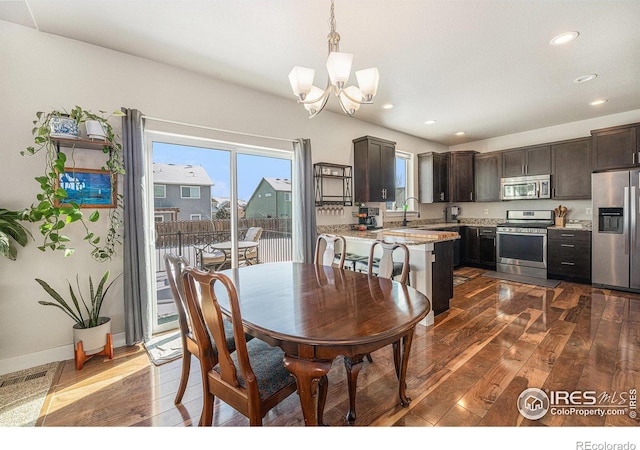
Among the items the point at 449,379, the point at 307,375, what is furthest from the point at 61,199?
the point at 449,379

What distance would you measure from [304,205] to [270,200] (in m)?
0.46

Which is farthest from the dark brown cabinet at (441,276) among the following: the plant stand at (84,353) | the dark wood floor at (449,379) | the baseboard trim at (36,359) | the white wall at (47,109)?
the baseboard trim at (36,359)

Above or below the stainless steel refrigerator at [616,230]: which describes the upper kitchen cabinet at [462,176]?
above

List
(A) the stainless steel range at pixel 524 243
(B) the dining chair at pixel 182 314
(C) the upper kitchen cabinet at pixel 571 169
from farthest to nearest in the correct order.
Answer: (A) the stainless steel range at pixel 524 243 → (C) the upper kitchen cabinet at pixel 571 169 → (B) the dining chair at pixel 182 314

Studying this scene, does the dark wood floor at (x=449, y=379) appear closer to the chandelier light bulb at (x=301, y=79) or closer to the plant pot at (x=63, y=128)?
the plant pot at (x=63, y=128)

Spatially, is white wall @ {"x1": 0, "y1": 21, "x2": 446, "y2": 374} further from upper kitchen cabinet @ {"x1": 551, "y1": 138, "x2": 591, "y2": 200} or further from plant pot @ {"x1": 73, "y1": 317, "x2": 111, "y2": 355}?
upper kitchen cabinet @ {"x1": 551, "y1": 138, "x2": 591, "y2": 200}

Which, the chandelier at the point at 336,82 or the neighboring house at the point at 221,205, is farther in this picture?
the neighboring house at the point at 221,205

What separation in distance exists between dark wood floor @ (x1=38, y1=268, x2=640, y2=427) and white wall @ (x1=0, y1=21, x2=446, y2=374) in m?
0.41

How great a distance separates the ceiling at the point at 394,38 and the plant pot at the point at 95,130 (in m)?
0.73

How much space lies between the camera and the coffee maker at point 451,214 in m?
6.55

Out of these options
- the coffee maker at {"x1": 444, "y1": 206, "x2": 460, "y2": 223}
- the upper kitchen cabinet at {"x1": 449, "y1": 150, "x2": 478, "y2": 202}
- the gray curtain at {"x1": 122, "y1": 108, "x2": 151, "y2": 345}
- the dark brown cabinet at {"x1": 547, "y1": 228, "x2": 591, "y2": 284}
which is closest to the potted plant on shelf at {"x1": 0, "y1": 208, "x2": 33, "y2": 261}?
the gray curtain at {"x1": 122, "y1": 108, "x2": 151, "y2": 345}

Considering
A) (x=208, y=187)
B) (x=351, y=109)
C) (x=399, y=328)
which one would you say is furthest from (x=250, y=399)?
(x=208, y=187)
